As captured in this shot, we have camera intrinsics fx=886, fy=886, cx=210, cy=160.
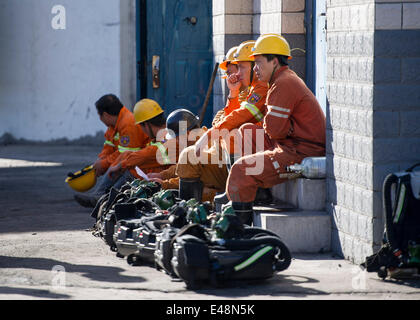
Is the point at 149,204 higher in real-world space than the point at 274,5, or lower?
lower

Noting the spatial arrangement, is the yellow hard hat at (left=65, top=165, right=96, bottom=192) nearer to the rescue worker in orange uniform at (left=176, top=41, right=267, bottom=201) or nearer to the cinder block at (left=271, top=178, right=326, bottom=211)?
the rescue worker in orange uniform at (left=176, top=41, right=267, bottom=201)

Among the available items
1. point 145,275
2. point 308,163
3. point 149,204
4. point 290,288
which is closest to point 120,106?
point 149,204

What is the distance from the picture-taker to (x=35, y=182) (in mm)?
11812

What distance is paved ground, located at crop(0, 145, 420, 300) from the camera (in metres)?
5.70

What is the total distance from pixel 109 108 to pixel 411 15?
4.55 metres

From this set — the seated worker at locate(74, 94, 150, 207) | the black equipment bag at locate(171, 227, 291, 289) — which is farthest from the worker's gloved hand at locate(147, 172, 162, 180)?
the black equipment bag at locate(171, 227, 291, 289)

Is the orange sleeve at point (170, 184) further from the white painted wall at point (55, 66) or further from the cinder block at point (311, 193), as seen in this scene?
the white painted wall at point (55, 66)

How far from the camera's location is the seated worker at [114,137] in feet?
31.9

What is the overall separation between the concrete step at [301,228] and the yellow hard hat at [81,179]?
337 cm

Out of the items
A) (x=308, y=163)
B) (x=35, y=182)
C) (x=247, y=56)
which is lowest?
(x=35, y=182)

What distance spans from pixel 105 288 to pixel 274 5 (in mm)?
5015

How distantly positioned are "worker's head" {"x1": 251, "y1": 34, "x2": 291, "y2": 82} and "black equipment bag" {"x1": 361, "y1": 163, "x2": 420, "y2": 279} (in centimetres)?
186

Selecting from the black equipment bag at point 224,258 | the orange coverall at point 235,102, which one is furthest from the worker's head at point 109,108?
the black equipment bag at point 224,258
